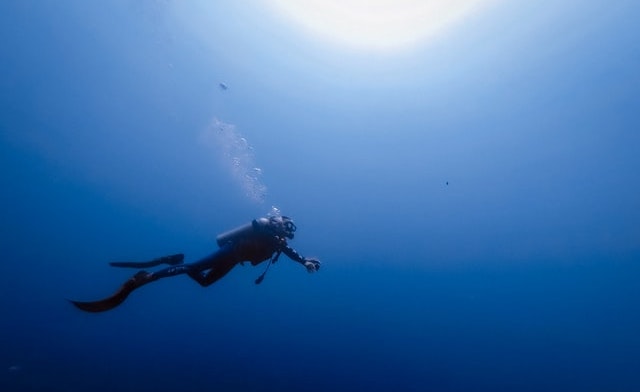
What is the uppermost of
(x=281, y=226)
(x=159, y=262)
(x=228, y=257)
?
(x=281, y=226)

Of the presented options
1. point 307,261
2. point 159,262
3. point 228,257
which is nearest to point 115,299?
point 159,262

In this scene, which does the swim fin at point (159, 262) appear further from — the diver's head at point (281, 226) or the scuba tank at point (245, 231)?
the diver's head at point (281, 226)

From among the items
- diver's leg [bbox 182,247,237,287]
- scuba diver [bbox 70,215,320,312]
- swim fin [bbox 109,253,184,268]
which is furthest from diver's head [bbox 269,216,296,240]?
swim fin [bbox 109,253,184,268]

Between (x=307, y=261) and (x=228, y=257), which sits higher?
(x=307, y=261)

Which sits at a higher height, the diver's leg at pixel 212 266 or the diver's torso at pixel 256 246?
the diver's torso at pixel 256 246

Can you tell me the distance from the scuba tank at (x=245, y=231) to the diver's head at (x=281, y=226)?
9cm

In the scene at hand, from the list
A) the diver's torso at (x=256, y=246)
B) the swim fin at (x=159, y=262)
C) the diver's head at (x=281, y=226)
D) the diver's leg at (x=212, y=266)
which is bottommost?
the swim fin at (x=159, y=262)

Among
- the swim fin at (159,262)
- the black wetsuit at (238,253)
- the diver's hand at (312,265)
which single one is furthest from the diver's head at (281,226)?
the swim fin at (159,262)

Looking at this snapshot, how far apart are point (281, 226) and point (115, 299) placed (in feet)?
8.10

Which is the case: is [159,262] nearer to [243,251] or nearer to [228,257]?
[228,257]

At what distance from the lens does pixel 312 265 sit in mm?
6137

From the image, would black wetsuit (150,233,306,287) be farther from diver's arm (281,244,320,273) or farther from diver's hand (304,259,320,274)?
diver's hand (304,259,320,274)

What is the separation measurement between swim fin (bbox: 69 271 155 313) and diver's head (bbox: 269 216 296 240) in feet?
6.14

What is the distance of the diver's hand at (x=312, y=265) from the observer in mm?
6051
